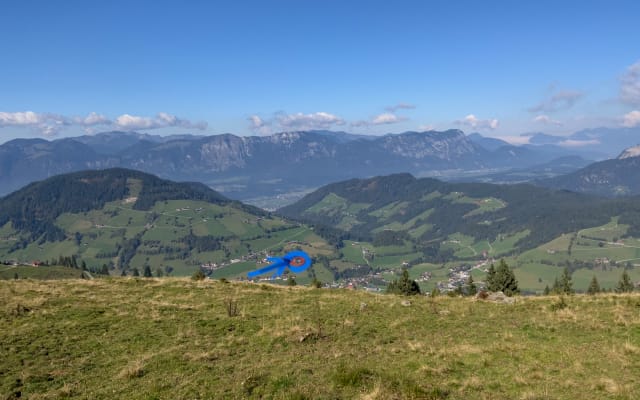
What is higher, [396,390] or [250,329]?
[396,390]

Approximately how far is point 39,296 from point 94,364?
17480mm

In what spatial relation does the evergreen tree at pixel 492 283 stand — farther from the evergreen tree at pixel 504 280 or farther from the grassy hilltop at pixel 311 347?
the grassy hilltop at pixel 311 347

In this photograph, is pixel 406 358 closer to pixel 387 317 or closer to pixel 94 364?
pixel 387 317

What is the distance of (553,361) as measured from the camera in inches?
714

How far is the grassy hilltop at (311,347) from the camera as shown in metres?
15.6

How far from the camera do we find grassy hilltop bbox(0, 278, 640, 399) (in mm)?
15570

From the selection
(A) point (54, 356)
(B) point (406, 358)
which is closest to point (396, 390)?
(B) point (406, 358)
